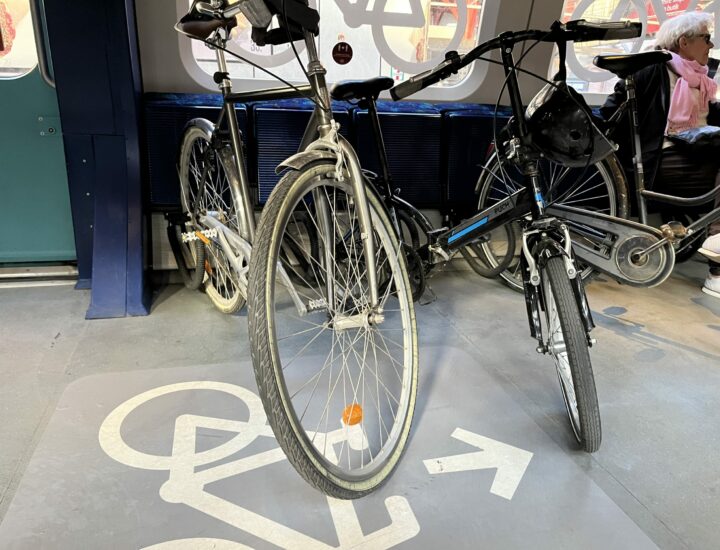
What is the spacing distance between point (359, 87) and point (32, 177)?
2.08 m

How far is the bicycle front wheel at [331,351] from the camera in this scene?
1.28 metres

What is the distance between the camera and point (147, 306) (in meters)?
2.75

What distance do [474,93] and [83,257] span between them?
2.74 m

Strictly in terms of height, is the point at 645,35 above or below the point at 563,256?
above

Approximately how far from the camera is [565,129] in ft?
6.07

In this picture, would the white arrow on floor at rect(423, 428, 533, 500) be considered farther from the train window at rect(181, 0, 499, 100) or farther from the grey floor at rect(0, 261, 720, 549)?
the train window at rect(181, 0, 499, 100)

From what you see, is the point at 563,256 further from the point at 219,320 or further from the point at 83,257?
the point at 83,257

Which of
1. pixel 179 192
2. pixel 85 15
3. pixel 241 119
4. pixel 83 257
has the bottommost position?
pixel 83 257

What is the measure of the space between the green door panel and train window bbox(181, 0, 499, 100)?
0.89 meters

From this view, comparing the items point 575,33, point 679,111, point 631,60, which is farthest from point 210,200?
point 679,111

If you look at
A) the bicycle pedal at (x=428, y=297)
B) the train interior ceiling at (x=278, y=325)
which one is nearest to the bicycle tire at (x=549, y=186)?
the train interior ceiling at (x=278, y=325)

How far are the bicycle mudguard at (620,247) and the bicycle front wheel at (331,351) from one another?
907 mm

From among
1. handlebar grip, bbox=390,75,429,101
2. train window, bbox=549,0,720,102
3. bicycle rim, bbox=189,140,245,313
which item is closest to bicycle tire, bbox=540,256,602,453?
handlebar grip, bbox=390,75,429,101

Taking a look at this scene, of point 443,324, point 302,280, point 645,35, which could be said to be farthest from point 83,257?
point 645,35
